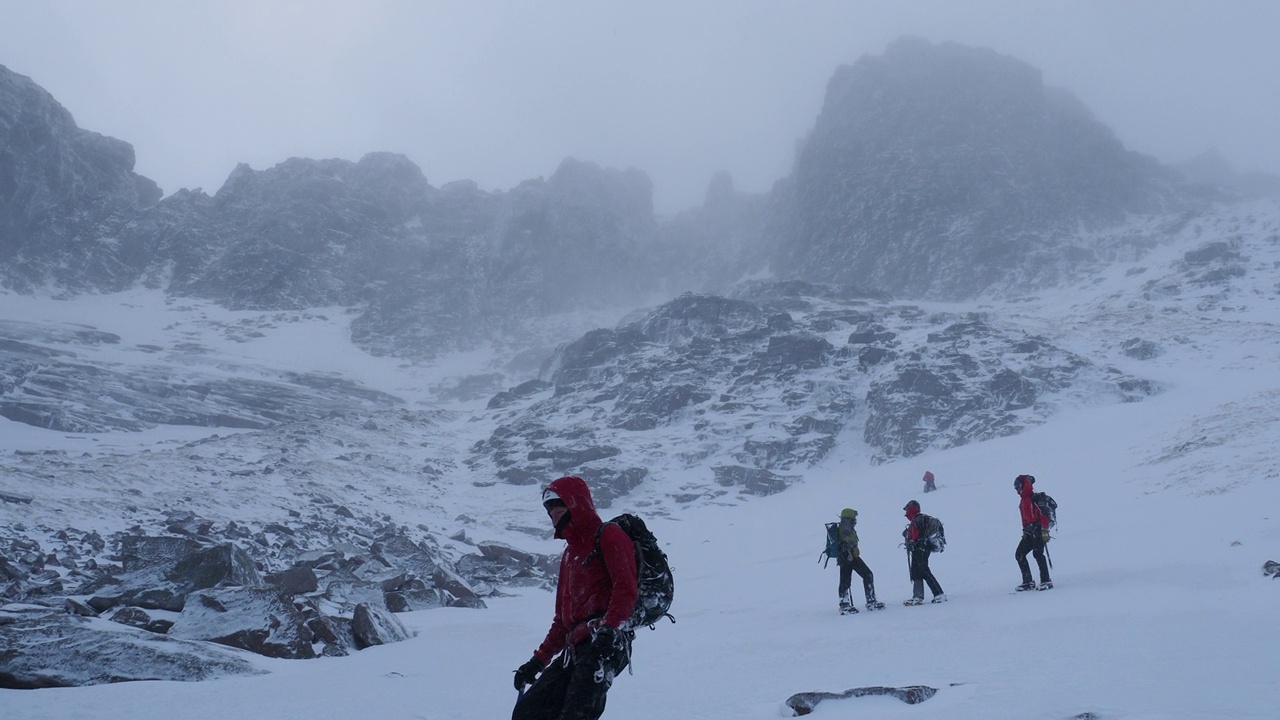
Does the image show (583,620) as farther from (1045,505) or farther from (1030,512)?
(1045,505)

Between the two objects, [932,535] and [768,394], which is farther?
[768,394]

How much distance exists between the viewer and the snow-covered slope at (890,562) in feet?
22.6

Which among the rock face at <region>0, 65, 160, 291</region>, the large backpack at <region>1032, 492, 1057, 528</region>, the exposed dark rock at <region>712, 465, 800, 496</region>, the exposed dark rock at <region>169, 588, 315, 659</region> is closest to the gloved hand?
the exposed dark rock at <region>169, 588, 315, 659</region>

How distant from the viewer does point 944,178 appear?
114 meters

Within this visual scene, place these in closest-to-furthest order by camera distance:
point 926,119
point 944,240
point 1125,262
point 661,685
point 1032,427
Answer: point 661,685, point 1032,427, point 1125,262, point 944,240, point 926,119

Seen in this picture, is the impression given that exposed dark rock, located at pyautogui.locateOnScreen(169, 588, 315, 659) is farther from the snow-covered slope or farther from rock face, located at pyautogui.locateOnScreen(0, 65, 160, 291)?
rock face, located at pyautogui.locateOnScreen(0, 65, 160, 291)

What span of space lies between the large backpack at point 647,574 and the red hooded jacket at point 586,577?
0.07 m

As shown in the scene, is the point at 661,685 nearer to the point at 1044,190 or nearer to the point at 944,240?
the point at 944,240

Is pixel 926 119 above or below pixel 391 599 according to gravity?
above

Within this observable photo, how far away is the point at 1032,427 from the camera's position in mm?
45125

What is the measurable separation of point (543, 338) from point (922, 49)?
85.9m

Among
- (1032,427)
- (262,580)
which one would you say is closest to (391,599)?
(262,580)

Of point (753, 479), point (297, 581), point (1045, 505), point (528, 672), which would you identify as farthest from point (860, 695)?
point (753, 479)

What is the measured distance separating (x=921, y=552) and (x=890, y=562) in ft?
24.5
